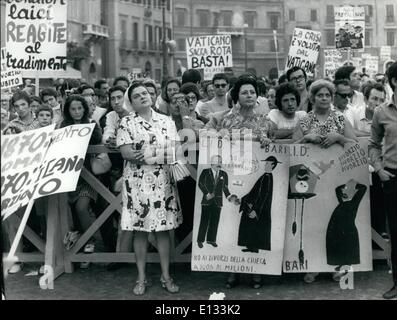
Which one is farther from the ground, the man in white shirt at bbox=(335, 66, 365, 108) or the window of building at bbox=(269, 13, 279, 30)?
the window of building at bbox=(269, 13, 279, 30)

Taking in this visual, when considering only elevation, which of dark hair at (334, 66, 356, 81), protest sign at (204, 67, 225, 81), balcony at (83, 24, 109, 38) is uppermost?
balcony at (83, 24, 109, 38)

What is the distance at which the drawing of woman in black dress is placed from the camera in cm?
536

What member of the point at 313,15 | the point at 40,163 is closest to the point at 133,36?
the point at 313,15

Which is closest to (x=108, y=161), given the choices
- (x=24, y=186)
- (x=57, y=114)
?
(x=24, y=186)

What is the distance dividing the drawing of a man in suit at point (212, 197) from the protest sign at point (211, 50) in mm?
7050

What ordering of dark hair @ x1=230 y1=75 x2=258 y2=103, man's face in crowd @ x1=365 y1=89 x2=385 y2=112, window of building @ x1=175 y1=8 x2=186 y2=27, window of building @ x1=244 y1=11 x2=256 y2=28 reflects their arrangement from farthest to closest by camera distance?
window of building @ x1=175 y1=8 x2=186 y2=27 → window of building @ x1=244 y1=11 x2=256 y2=28 → man's face in crowd @ x1=365 y1=89 x2=385 y2=112 → dark hair @ x1=230 y1=75 x2=258 y2=103

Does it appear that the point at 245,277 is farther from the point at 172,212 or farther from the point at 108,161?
the point at 108,161

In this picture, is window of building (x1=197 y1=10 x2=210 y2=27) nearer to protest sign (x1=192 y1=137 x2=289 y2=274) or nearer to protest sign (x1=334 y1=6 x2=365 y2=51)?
protest sign (x1=334 y1=6 x2=365 y2=51)

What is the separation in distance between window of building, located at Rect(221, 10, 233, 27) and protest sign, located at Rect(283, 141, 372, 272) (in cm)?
6102

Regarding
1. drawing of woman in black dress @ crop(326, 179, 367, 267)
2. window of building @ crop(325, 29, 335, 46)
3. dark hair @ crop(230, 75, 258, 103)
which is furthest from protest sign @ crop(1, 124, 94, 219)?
window of building @ crop(325, 29, 335, 46)

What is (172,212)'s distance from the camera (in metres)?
5.36

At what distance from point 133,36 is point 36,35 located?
56277mm

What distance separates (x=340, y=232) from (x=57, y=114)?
5.16m

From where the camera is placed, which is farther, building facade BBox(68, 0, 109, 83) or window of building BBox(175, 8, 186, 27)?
window of building BBox(175, 8, 186, 27)
